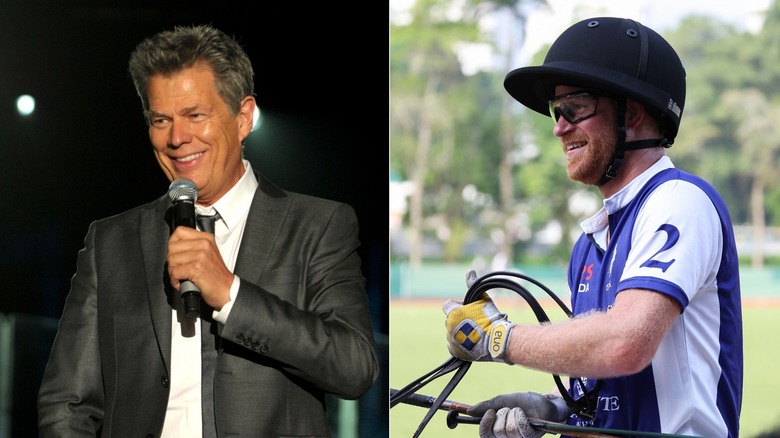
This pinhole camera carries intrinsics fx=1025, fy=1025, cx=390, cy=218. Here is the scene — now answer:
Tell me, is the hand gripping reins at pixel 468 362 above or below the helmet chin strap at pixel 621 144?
below

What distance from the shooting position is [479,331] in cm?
224

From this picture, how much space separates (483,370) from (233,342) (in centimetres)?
1333

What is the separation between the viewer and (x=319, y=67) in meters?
2.57

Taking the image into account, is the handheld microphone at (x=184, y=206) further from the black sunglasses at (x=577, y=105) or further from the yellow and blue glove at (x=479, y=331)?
the black sunglasses at (x=577, y=105)

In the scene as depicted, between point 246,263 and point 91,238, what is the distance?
0.43 meters

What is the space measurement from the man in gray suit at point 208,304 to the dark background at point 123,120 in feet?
0.23

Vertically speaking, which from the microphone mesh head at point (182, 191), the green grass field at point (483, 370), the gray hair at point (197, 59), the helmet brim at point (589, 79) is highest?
the gray hair at point (197, 59)

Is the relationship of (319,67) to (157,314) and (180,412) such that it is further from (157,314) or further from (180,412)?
(180,412)

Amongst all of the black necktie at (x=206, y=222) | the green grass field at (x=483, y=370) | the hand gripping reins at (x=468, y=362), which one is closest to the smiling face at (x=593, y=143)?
the hand gripping reins at (x=468, y=362)

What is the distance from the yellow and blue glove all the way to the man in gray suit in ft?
0.66

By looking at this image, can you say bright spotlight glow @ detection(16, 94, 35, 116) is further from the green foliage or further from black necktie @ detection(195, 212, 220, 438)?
the green foliage

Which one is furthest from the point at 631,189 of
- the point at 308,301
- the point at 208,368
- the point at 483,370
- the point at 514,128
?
the point at 514,128

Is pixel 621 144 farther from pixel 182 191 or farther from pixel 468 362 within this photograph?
pixel 182 191

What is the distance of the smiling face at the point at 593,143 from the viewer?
2322 millimetres
